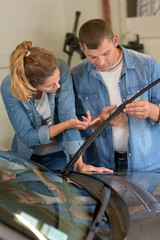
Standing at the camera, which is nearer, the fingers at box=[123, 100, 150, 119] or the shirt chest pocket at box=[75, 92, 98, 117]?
the fingers at box=[123, 100, 150, 119]

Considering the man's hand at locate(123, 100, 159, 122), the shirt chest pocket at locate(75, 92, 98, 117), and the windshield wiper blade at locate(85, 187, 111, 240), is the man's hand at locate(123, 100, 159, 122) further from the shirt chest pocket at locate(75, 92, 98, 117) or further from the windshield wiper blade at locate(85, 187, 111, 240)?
the windshield wiper blade at locate(85, 187, 111, 240)

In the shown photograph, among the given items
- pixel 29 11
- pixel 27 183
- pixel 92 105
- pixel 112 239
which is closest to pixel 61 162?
pixel 92 105

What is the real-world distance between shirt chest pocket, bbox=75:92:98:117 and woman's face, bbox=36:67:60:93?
11.7 inches

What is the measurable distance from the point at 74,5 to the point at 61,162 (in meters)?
3.62

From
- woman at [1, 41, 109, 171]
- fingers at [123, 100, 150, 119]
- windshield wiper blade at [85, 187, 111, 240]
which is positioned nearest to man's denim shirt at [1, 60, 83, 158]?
woman at [1, 41, 109, 171]

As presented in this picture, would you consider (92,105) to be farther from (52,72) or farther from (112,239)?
(112,239)

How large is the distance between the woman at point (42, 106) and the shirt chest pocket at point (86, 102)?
138 millimetres

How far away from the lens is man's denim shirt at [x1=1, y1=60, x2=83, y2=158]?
1.85 m

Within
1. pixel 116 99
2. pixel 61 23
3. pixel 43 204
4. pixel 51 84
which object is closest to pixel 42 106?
pixel 51 84

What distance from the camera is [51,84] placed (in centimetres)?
173

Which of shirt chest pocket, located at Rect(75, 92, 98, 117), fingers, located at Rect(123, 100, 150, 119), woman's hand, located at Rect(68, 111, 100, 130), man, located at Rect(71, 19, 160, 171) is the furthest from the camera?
shirt chest pocket, located at Rect(75, 92, 98, 117)

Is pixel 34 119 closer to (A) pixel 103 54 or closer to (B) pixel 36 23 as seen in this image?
(A) pixel 103 54

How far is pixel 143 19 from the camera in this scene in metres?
4.50

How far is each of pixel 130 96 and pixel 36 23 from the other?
3089mm
